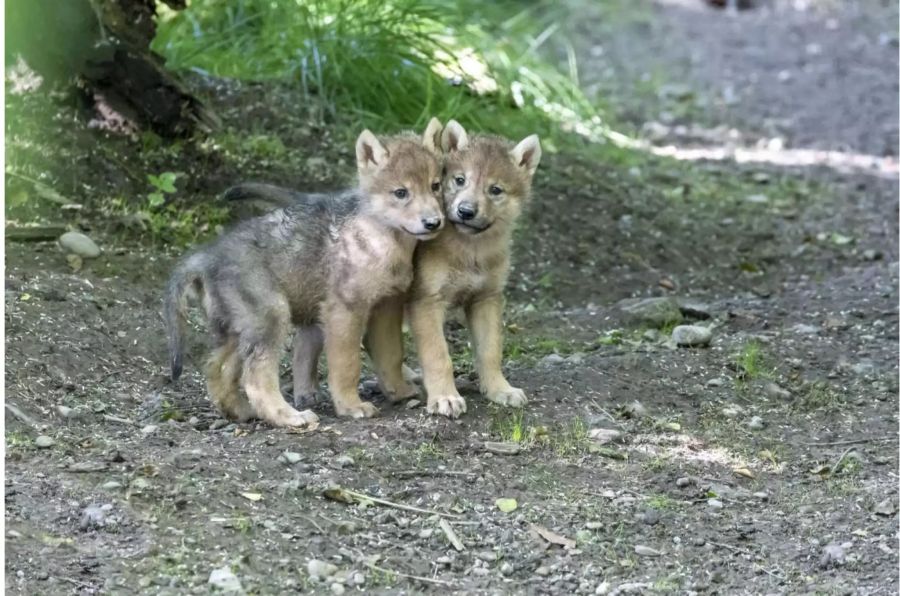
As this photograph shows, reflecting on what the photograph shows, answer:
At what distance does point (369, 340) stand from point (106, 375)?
115 cm

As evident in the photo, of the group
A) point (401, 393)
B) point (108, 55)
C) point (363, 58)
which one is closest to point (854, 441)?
point (401, 393)

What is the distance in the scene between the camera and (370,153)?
582cm

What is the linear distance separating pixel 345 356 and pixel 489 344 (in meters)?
0.68

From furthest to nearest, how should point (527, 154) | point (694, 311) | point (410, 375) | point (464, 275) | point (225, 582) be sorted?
point (694, 311)
point (410, 375)
point (527, 154)
point (464, 275)
point (225, 582)

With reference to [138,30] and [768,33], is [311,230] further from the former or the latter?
[768,33]

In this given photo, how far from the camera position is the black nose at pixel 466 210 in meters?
5.63

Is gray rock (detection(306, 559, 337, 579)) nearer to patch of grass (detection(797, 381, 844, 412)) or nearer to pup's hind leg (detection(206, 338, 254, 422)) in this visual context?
pup's hind leg (detection(206, 338, 254, 422))

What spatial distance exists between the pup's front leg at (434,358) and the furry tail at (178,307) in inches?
36.3

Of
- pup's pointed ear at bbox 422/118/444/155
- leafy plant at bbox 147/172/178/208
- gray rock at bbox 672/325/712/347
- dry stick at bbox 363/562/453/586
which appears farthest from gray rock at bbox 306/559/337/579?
leafy plant at bbox 147/172/178/208

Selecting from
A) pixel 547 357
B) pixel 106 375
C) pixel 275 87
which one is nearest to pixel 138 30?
pixel 275 87

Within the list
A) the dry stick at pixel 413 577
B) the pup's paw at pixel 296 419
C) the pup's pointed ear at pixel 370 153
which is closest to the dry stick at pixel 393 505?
the dry stick at pixel 413 577

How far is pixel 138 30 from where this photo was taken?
7.68 meters

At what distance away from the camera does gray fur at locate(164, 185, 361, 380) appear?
→ 18.0 ft

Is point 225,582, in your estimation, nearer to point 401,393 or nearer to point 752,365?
point 401,393
